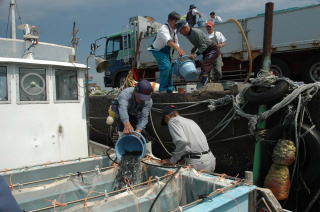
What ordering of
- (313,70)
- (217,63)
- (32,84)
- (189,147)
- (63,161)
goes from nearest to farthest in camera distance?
(189,147), (63,161), (32,84), (217,63), (313,70)

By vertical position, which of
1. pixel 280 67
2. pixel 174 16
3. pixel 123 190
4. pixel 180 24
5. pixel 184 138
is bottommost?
pixel 123 190

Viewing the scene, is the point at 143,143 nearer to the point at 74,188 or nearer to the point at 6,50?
the point at 74,188

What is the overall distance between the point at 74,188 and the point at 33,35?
2.83 metres

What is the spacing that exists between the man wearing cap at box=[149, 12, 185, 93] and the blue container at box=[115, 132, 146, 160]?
5.84ft

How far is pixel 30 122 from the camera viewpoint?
4.37 metres

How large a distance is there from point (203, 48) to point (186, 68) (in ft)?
2.58

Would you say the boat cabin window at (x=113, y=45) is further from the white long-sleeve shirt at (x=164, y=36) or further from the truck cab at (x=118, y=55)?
the white long-sleeve shirt at (x=164, y=36)

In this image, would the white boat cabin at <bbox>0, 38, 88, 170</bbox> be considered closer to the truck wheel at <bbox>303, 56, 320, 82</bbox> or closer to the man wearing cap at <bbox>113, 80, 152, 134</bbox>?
the man wearing cap at <bbox>113, 80, 152, 134</bbox>

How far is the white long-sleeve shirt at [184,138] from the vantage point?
11.9 ft

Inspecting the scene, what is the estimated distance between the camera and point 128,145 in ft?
13.4

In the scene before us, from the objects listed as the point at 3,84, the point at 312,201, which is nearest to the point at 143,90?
the point at 3,84

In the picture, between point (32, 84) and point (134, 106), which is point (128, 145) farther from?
point (32, 84)

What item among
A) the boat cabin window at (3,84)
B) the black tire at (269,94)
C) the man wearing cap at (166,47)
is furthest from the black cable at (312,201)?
the boat cabin window at (3,84)

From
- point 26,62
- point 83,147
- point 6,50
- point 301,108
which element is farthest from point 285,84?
point 6,50
